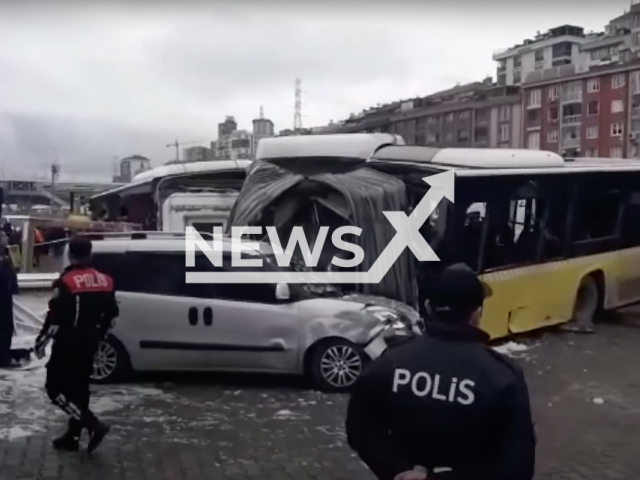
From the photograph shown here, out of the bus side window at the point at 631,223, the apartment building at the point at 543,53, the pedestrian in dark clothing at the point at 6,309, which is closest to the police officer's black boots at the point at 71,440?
the pedestrian in dark clothing at the point at 6,309

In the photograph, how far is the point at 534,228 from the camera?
522 inches

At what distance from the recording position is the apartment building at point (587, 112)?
49031mm

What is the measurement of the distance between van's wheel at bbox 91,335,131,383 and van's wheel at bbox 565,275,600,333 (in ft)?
25.1

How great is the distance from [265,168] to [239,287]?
4.64 m

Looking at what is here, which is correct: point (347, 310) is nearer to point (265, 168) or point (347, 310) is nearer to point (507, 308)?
point (507, 308)

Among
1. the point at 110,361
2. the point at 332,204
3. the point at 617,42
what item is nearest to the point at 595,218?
the point at 332,204

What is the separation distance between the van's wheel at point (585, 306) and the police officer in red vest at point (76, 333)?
9380 mm

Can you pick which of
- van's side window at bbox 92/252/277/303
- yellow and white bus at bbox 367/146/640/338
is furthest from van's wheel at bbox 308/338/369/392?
Result: yellow and white bus at bbox 367/146/640/338

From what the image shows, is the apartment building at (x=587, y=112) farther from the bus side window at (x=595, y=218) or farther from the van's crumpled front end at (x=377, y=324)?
the van's crumpled front end at (x=377, y=324)

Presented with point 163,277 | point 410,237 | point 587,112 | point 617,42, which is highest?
point 617,42

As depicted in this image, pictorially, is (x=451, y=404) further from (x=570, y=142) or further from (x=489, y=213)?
(x=570, y=142)

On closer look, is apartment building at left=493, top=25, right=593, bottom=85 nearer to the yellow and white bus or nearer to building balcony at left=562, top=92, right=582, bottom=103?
building balcony at left=562, top=92, right=582, bottom=103

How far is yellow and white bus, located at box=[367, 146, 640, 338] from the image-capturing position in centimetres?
1205

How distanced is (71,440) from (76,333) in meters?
0.98
